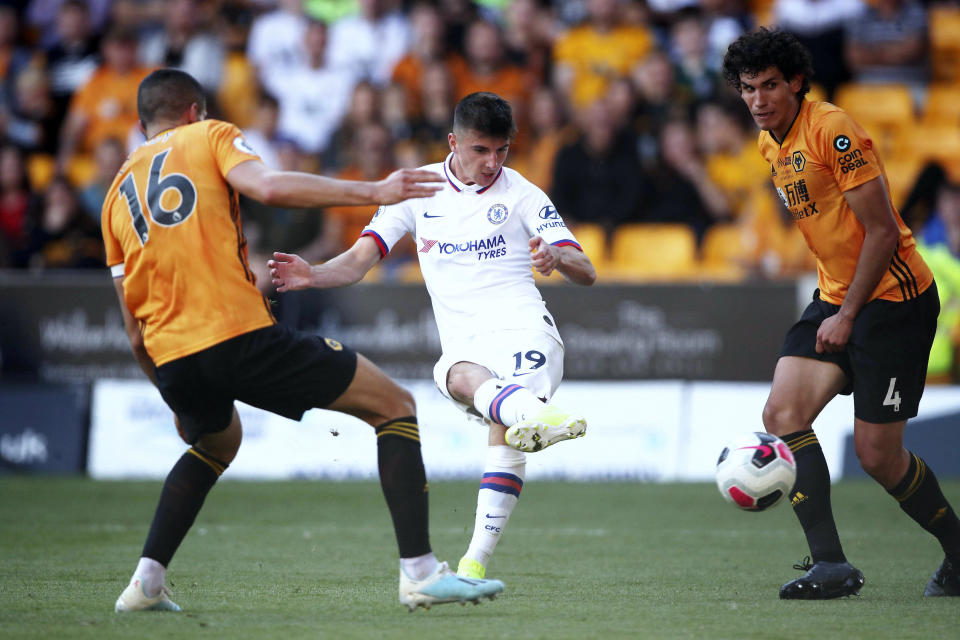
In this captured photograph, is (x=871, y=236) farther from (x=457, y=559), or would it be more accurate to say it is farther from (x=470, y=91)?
(x=470, y=91)

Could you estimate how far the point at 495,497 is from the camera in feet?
18.4

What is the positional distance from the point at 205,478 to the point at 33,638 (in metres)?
1.00

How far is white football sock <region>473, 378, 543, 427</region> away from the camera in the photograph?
5.19 m

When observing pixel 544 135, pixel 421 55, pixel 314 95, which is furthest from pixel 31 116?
pixel 544 135

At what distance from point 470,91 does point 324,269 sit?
934cm

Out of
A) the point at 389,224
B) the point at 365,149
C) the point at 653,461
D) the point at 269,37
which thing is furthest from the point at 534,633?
the point at 269,37

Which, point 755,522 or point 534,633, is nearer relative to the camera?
point 534,633

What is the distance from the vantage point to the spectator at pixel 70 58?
51.1ft

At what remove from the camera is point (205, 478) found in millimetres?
5152

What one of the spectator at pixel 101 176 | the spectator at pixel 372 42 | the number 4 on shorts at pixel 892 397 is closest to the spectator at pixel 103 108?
the spectator at pixel 101 176

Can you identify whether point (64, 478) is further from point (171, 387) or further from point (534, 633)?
point (534, 633)

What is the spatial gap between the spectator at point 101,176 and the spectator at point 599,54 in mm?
5059

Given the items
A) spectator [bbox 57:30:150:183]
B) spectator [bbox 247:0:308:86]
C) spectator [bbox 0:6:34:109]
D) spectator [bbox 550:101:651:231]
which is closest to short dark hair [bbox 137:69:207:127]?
spectator [bbox 550:101:651:231]

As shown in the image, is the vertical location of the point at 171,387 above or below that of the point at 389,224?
below
